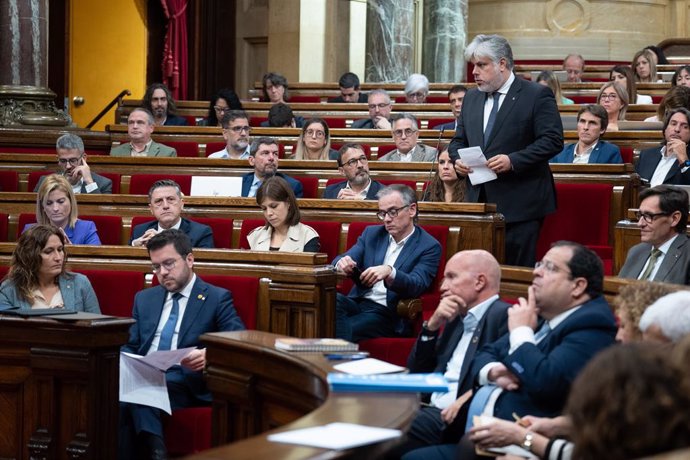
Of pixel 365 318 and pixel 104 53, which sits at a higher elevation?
pixel 104 53

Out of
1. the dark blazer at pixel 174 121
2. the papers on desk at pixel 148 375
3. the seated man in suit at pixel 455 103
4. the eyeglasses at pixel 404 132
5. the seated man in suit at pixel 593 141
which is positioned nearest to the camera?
the papers on desk at pixel 148 375

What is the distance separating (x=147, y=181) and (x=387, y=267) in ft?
8.37

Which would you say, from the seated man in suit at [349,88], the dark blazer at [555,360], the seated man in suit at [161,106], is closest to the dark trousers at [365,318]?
the dark blazer at [555,360]

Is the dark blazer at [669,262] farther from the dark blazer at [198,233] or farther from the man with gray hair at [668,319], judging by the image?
the dark blazer at [198,233]

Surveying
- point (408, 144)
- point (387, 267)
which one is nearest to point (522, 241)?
point (387, 267)

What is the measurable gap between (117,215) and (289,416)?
118 inches

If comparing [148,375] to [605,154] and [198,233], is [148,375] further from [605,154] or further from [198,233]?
[605,154]

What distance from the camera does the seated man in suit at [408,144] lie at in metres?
7.46

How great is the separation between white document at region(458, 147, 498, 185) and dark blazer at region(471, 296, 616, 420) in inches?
76.2

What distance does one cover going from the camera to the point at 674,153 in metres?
6.37

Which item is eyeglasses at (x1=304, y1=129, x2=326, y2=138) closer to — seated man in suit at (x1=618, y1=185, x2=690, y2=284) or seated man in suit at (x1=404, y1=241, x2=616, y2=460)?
seated man in suit at (x1=618, y1=185, x2=690, y2=284)

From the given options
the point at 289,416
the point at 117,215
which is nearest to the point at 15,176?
the point at 117,215

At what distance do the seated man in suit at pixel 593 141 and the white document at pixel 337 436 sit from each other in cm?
447

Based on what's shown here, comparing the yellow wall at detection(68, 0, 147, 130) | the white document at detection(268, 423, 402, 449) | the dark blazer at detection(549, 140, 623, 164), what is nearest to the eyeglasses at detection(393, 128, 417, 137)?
the dark blazer at detection(549, 140, 623, 164)
